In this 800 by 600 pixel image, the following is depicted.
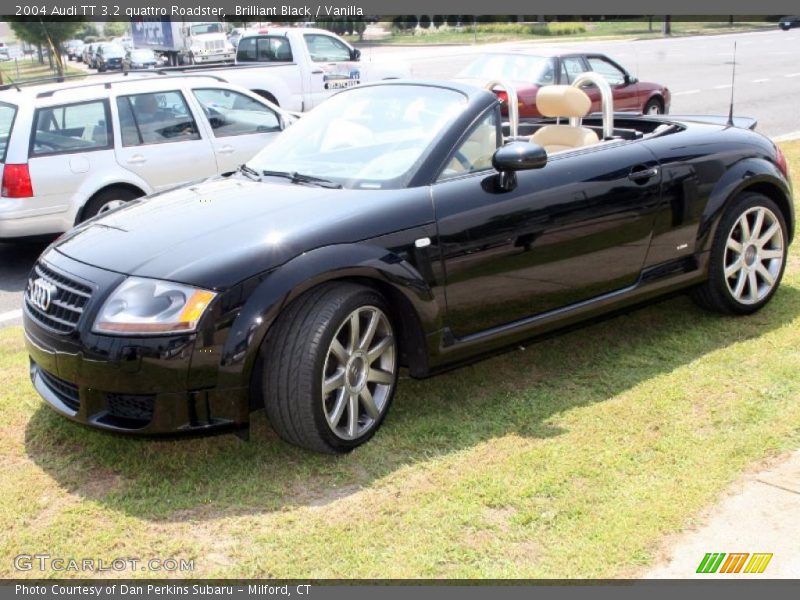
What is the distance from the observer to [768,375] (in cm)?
496

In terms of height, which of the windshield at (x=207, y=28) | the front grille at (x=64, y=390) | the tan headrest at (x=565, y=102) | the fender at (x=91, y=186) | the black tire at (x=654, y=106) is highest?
the windshield at (x=207, y=28)

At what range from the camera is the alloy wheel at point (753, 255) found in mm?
5816

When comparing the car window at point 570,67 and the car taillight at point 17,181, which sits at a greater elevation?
the car window at point 570,67

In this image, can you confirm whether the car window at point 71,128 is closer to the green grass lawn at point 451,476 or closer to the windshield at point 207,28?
the green grass lawn at point 451,476

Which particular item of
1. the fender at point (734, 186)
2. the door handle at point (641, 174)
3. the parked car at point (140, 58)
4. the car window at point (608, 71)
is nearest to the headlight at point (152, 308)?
the door handle at point (641, 174)

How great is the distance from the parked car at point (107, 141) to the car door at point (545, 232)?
14.7ft

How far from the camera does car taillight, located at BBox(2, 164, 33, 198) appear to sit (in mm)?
7801

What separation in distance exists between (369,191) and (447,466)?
4.38ft

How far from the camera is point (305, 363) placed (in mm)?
3973

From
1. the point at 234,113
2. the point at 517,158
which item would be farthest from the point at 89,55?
the point at 517,158

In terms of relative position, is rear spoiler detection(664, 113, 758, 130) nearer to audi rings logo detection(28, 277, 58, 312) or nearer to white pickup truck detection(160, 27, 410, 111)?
audi rings logo detection(28, 277, 58, 312)

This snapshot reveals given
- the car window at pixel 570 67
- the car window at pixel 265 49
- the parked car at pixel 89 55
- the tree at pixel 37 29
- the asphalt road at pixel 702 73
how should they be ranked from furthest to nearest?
1. the parked car at pixel 89 55
2. the tree at pixel 37 29
3. the car window at pixel 265 49
4. the car window at pixel 570 67
5. the asphalt road at pixel 702 73

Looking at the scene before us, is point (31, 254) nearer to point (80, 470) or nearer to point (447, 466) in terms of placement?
point (80, 470)

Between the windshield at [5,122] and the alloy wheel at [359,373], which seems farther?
the windshield at [5,122]
